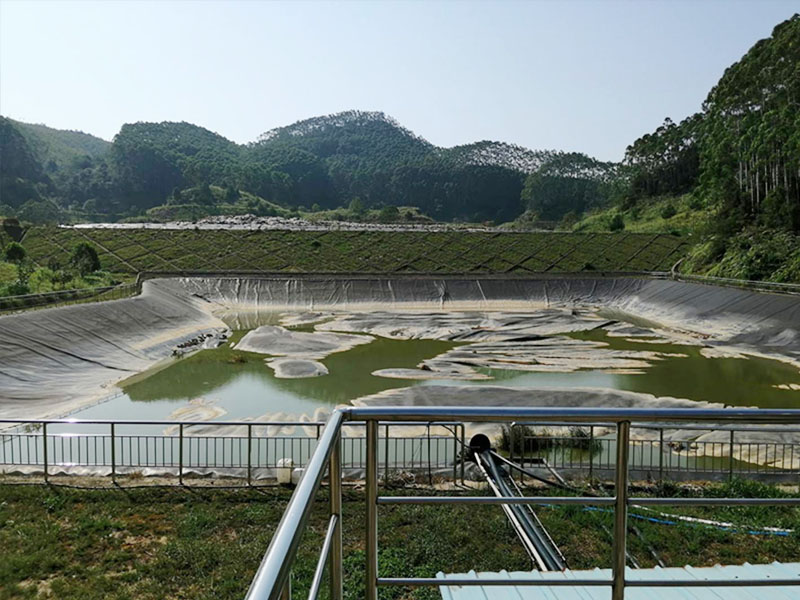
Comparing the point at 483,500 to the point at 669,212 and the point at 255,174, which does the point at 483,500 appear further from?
the point at 255,174

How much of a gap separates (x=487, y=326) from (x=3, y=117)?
424 ft

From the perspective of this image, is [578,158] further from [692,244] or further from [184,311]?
[184,311]

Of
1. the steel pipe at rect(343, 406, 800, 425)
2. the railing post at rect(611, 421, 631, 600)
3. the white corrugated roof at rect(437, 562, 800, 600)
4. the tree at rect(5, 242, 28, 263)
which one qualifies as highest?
the tree at rect(5, 242, 28, 263)

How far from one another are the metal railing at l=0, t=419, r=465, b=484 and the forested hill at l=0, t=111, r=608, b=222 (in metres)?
97.6

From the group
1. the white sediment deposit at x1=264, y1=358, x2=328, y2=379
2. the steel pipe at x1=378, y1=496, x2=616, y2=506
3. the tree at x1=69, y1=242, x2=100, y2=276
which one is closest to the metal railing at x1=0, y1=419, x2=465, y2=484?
the white sediment deposit at x1=264, y1=358, x2=328, y2=379

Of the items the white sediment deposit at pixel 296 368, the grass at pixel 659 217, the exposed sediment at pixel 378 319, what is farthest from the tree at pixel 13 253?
the grass at pixel 659 217

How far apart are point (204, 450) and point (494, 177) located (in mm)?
148293

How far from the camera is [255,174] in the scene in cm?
14050

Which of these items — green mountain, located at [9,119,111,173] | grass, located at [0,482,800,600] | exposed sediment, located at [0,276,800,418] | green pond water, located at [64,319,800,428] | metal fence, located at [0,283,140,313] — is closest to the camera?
grass, located at [0,482,800,600]

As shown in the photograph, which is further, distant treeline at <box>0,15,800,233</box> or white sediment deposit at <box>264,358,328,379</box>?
distant treeline at <box>0,15,800,233</box>

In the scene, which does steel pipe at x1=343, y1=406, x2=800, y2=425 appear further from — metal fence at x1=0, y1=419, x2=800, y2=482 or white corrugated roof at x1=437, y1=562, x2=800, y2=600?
metal fence at x1=0, y1=419, x2=800, y2=482

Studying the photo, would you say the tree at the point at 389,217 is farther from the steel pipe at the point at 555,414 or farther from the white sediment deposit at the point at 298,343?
the steel pipe at the point at 555,414

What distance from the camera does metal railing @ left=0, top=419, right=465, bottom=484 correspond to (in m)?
9.93

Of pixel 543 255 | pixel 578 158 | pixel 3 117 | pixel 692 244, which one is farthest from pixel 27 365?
pixel 578 158
